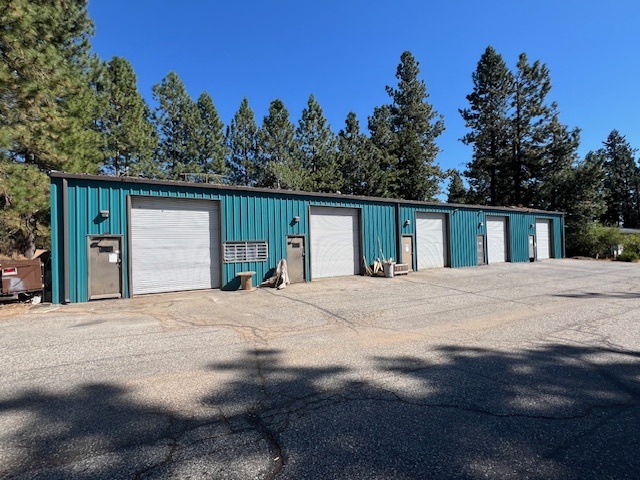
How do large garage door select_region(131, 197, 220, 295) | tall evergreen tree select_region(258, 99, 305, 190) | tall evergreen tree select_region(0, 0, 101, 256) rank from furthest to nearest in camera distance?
tall evergreen tree select_region(258, 99, 305, 190) → large garage door select_region(131, 197, 220, 295) → tall evergreen tree select_region(0, 0, 101, 256)

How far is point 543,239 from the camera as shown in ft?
86.5

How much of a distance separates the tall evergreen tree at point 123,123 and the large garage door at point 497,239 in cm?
2357

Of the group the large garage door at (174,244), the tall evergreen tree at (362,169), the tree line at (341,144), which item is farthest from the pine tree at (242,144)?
the large garage door at (174,244)

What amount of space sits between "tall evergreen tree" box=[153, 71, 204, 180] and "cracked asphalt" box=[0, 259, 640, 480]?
80.9 ft

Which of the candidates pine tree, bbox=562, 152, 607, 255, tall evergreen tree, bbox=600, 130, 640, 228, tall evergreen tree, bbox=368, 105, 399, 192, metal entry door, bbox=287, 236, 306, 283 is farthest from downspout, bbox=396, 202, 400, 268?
tall evergreen tree, bbox=600, 130, 640, 228

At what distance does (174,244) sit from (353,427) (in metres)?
10.4

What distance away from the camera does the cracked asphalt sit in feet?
8.41

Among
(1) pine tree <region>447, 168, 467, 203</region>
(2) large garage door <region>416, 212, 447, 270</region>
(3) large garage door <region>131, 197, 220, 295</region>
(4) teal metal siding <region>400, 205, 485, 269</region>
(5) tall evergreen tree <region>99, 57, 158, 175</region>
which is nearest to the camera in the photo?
(3) large garage door <region>131, 197, 220, 295</region>

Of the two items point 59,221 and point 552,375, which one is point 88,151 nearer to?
point 59,221

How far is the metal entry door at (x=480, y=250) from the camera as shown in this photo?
70.1 ft

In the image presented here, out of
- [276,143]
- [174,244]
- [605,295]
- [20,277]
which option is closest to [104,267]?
[20,277]

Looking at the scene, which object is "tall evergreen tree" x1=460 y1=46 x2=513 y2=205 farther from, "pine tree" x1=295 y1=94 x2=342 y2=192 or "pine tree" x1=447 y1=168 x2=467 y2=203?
"pine tree" x1=295 y1=94 x2=342 y2=192

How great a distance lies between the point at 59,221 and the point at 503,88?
38.6 m

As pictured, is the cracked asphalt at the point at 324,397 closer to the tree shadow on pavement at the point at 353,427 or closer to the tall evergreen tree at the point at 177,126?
the tree shadow on pavement at the point at 353,427
